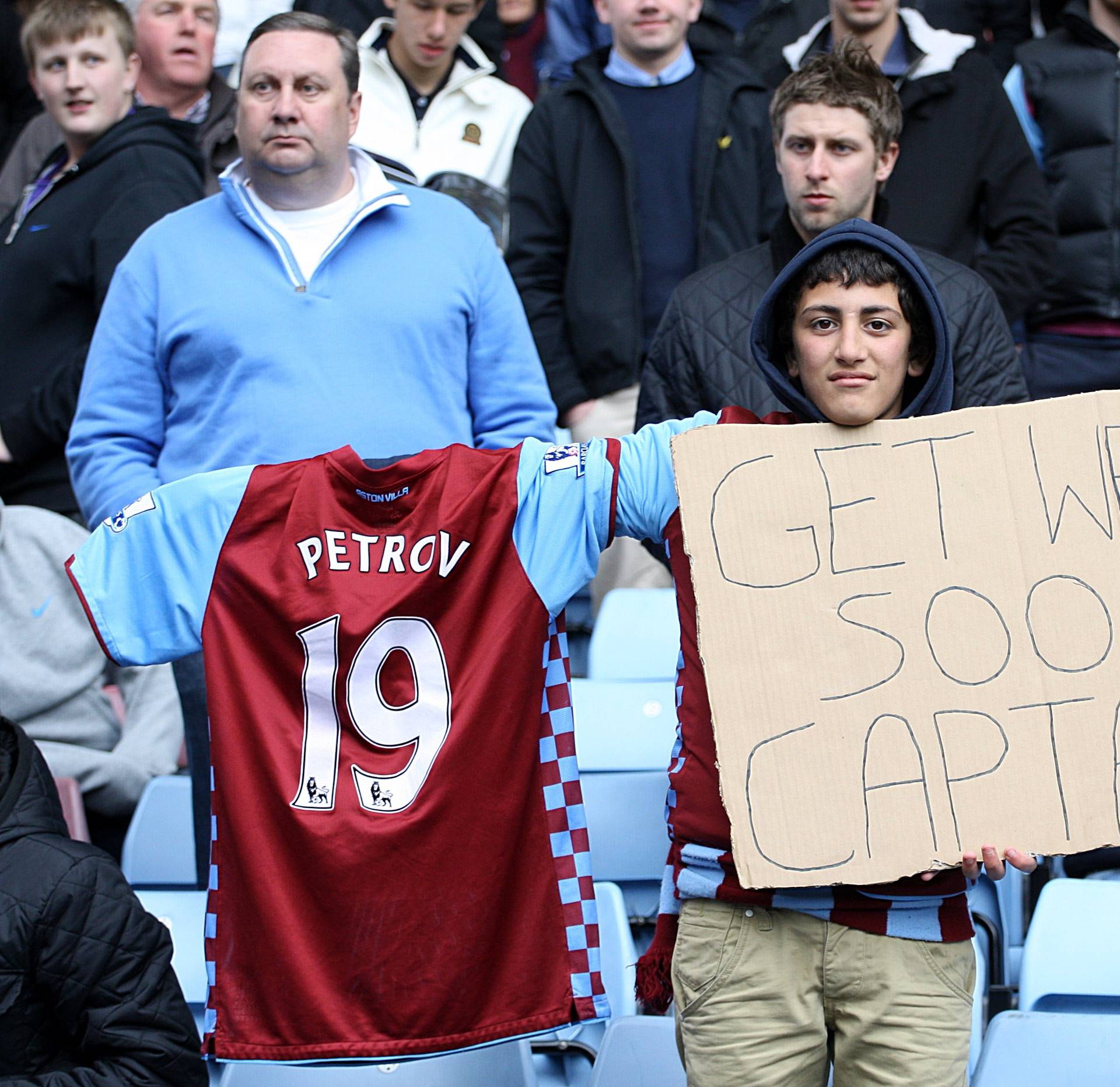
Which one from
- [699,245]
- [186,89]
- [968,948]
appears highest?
[186,89]

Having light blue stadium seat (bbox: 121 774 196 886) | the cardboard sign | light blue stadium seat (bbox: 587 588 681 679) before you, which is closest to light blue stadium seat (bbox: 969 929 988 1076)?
the cardboard sign

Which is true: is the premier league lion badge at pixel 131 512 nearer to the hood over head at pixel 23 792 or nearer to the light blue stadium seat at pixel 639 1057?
the hood over head at pixel 23 792

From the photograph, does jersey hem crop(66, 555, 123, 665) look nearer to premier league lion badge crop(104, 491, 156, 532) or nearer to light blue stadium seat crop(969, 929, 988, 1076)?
premier league lion badge crop(104, 491, 156, 532)

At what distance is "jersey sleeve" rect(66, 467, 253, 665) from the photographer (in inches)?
105

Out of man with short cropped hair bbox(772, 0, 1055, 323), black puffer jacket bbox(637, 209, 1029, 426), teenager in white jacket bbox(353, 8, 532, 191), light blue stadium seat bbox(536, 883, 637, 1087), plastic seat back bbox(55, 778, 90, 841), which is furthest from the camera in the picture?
teenager in white jacket bbox(353, 8, 532, 191)

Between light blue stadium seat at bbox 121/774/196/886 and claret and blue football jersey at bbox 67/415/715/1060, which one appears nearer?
claret and blue football jersey at bbox 67/415/715/1060

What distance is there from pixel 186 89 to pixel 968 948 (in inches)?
160

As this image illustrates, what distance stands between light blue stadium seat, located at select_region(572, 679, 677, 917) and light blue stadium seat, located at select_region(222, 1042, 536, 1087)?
2.26 ft

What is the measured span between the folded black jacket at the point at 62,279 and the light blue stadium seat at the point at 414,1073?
2068 mm

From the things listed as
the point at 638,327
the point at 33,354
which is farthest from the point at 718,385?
the point at 33,354

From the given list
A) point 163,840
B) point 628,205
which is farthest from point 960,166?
point 163,840

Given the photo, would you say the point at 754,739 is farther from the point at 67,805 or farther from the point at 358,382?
the point at 67,805

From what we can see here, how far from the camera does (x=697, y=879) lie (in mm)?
2488

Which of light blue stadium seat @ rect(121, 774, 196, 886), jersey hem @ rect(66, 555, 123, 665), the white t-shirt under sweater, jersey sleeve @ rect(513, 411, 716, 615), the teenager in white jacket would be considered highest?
the teenager in white jacket
